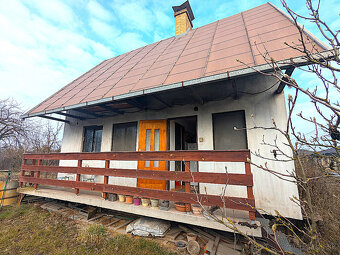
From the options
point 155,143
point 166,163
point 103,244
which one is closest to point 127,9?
point 155,143

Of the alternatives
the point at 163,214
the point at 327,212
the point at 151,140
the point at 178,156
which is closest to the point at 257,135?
the point at 178,156

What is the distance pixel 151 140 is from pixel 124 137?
3.90 feet

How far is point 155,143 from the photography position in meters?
4.71

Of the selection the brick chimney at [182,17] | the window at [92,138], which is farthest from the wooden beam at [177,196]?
the brick chimney at [182,17]

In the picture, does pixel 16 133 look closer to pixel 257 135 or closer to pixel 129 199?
pixel 129 199

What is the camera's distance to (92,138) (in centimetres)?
600

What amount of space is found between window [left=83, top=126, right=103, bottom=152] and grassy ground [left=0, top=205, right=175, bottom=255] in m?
2.55

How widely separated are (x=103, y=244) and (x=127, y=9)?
9.54 meters

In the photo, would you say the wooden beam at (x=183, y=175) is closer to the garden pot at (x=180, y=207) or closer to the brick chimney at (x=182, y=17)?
the garden pot at (x=180, y=207)

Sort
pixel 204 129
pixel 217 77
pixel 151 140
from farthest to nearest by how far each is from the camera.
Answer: pixel 151 140
pixel 204 129
pixel 217 77

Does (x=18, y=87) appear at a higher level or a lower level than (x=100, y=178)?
higher

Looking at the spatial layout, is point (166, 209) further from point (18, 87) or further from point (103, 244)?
point (18, 87)

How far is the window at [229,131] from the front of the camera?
3685 mm

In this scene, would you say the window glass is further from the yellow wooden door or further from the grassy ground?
the grassy ground
